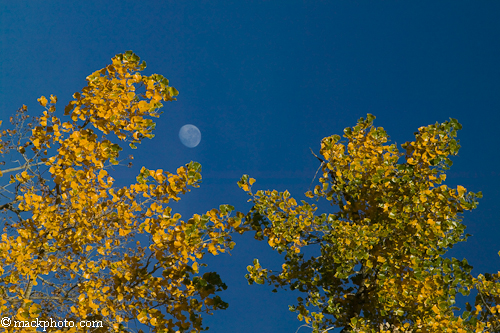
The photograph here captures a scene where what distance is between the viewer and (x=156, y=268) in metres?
3.68

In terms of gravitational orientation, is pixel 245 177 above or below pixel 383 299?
above

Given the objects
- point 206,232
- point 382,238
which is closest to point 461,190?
point 382,238

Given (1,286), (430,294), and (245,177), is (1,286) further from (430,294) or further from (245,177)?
(430,294)

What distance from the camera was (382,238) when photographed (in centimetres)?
575

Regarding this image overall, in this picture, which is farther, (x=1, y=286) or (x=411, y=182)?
(x=411, y=182)

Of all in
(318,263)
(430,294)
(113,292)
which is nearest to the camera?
(113,292)

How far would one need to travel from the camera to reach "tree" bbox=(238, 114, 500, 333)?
4.87 metres

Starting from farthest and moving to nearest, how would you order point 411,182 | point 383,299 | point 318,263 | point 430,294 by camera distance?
point 318,263, point 411,182, point 383,299, point 430,294

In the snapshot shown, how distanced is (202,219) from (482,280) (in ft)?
18.1

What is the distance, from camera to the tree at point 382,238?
192 inches

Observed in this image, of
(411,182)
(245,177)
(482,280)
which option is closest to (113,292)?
(245,177)

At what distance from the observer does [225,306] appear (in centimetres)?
356

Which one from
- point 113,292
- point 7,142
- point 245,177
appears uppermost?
point 7,142

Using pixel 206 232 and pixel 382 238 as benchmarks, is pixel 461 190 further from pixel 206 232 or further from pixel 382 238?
pixel 206 232
